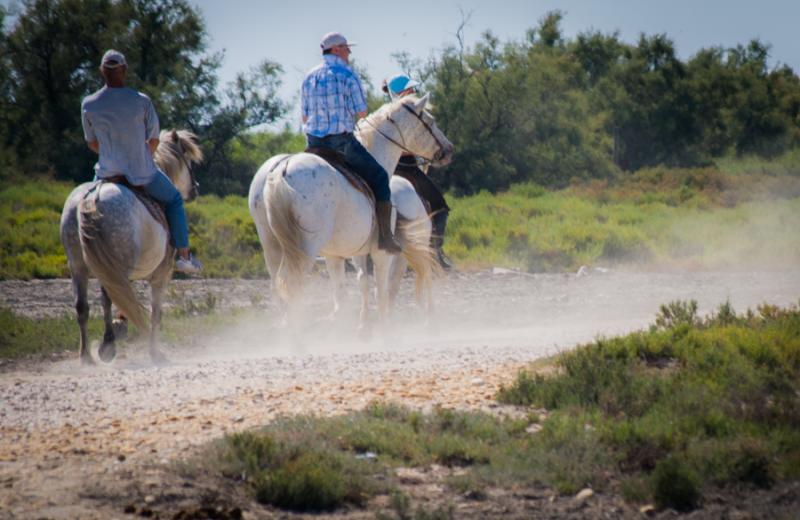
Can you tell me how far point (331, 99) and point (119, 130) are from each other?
7.38ft

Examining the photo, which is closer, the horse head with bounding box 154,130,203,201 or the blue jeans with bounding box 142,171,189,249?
the blue jeans with bounding box 142,171,189,249

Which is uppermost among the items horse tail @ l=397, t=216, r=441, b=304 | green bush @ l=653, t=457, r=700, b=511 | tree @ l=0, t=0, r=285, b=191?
tree @ l=0, t=0, r=285, b=191

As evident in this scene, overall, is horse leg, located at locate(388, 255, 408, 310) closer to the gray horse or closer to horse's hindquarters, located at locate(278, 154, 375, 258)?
horse's hindquarters, located at locate(278, 154, 375, 258)

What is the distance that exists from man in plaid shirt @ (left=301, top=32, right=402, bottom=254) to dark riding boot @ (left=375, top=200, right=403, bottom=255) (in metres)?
0.32

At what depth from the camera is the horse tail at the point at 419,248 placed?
15.6 m

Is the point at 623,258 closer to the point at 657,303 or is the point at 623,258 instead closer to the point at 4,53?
the point at 657,303

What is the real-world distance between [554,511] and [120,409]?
11.4ft

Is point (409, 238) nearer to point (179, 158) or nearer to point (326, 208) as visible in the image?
point (326, 208)

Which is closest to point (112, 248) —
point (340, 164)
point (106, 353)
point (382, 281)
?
point (106, 353)

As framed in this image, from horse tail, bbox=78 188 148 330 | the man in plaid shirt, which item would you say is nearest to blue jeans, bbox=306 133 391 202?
the man in plaid shirt

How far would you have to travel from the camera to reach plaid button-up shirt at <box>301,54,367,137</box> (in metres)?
13.9

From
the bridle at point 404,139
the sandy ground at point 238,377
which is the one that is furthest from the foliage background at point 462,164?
the bridle at point 404,139

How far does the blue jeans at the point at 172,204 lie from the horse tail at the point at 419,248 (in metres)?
3.04

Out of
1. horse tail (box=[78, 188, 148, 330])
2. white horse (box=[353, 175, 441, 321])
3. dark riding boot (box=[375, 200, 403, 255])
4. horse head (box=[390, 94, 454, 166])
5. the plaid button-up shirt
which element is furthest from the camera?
white horse (box=[353, 175, 441, 321])
